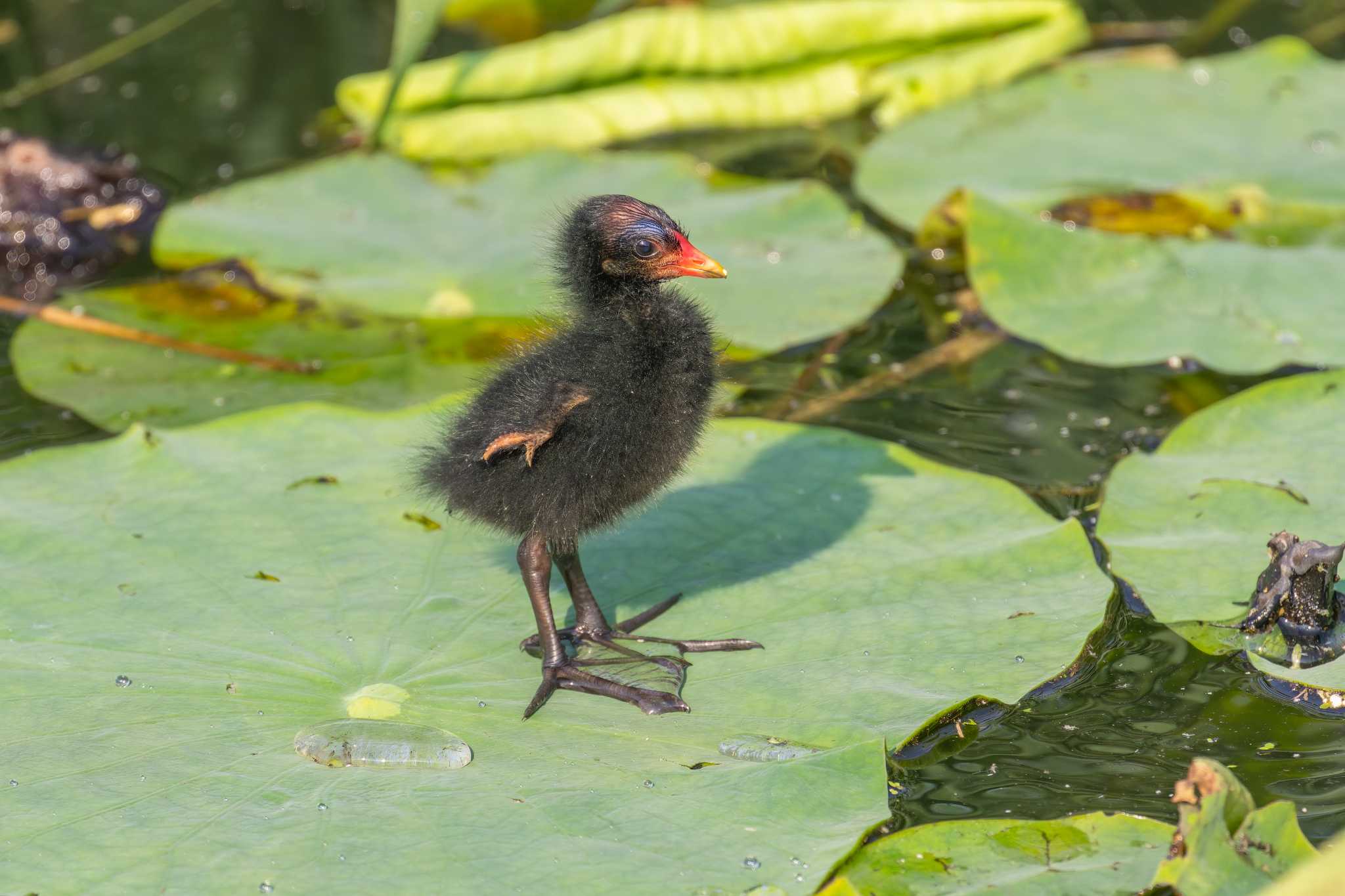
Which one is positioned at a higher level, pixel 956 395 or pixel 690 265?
pixel 690 265

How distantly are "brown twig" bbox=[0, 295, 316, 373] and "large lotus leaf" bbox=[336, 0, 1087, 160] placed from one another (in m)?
1.56

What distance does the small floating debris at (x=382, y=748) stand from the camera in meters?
2.73

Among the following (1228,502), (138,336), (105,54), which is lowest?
(1228,502)

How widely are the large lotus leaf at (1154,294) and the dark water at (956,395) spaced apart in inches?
5.9

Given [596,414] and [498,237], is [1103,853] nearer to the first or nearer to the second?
[596,414]

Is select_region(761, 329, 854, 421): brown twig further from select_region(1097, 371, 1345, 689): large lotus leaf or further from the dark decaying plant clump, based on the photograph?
the dark decaying plant clump

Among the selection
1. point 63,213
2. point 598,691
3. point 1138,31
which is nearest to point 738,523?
point 598,691

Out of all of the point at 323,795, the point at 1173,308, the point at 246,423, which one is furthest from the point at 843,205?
the point at 323,795

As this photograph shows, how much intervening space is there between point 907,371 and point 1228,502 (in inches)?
49.9

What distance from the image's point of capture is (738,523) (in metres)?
3.64

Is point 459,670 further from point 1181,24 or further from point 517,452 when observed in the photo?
point 1181,24

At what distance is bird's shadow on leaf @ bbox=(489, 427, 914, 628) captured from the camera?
3.46 meters

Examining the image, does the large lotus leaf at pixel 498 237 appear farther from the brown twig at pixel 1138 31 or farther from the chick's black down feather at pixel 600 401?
the brown twig at pixel 1138 31

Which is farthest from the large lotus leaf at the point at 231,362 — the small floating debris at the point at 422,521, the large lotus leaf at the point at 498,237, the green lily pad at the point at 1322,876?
the green lily pad at the point at 1322,876
